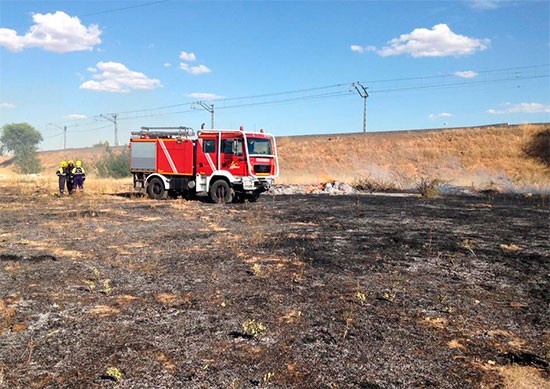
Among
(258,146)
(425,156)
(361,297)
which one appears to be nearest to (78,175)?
(258,146)

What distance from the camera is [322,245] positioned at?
7.76m

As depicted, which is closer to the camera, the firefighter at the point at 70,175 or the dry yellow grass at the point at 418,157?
the firefighter at the point at 70,175

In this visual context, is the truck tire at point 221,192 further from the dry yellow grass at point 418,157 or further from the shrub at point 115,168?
the shrub at point 115,168

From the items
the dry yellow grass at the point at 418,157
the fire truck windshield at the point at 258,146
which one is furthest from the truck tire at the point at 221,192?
the dry yellow grass at the point at 418,157

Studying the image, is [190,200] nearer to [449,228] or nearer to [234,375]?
[449,228]

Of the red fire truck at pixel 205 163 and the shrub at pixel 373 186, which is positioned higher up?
the red fire truck at pixel 205 163

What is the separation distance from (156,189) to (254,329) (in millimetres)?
13776

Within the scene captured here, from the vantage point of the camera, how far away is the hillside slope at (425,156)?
33.0 metres

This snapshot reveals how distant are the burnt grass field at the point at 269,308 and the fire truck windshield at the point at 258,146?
19.6ft

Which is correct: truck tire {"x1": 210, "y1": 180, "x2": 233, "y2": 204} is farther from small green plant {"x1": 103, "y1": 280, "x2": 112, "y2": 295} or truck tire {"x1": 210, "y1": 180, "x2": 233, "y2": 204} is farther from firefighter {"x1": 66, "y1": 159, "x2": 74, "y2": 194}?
small green plant {"x1": 103, "y1": 280, "x2": 112, "y2": 295}

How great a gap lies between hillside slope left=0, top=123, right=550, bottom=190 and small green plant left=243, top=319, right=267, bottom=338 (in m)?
24.2

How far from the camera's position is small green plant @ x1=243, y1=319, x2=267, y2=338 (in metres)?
3.70

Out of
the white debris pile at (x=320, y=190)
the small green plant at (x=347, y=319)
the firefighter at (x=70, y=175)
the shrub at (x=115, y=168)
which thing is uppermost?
the shrub at (x=115, y=168)

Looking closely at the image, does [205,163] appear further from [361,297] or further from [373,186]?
[373,186]
